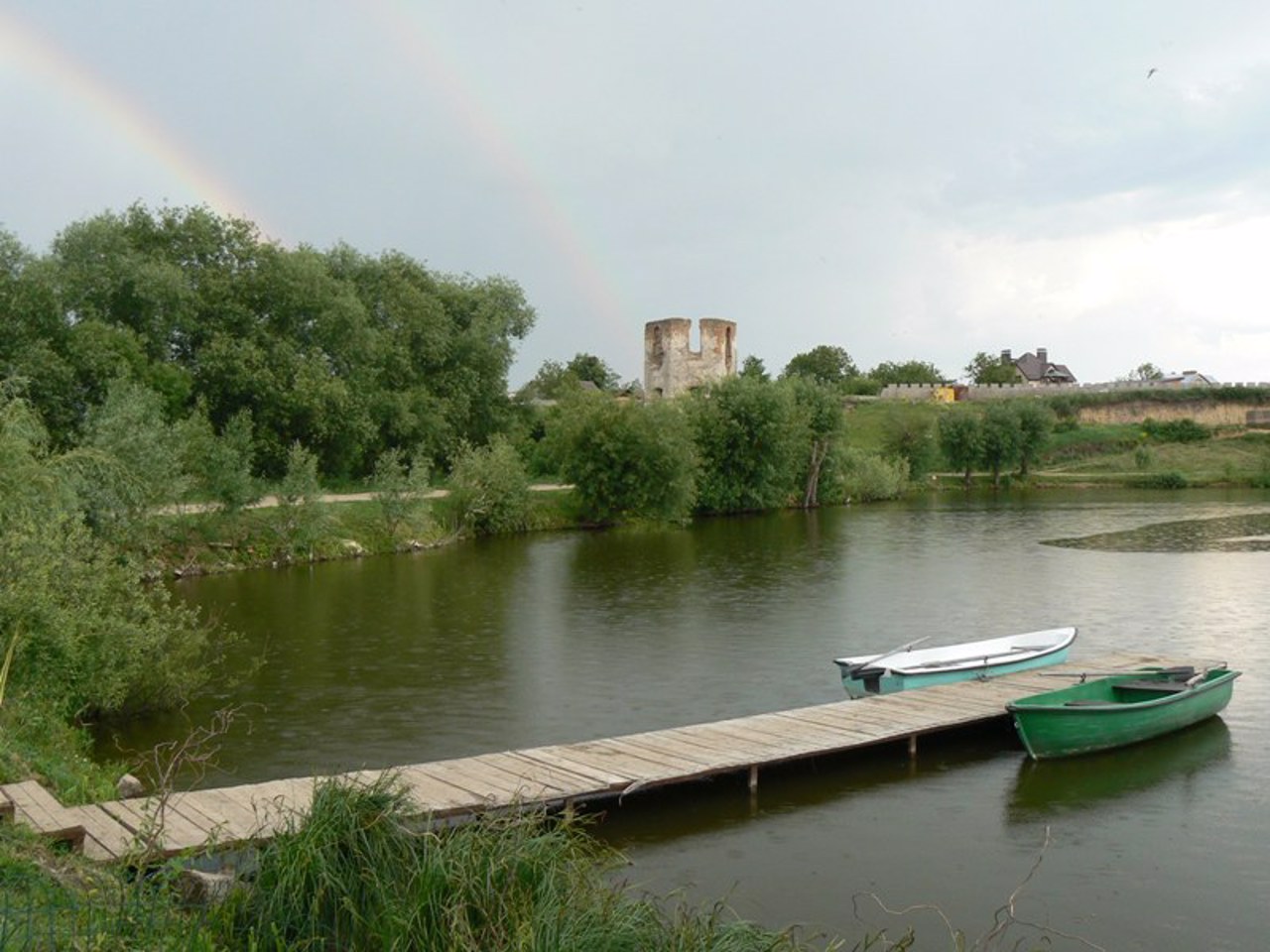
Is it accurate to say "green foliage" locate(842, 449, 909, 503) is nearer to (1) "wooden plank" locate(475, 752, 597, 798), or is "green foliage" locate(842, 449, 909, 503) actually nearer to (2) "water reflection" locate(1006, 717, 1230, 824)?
(2) "water reflection" locate(1006, 717, 1230, 824)

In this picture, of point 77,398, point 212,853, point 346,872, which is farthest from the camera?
point 77,398

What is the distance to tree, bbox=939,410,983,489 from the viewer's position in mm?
83562

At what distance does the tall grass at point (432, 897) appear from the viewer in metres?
6.51

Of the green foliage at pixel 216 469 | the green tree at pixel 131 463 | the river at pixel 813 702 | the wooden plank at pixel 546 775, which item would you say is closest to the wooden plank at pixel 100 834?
the wooden plank at pixel 546 775

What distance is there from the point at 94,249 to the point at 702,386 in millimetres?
34116

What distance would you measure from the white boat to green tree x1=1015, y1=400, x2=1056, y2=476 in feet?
223

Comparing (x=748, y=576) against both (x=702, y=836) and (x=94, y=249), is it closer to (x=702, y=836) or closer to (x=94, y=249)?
(x=702, y=836)

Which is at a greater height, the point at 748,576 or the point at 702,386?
the point at 702,386

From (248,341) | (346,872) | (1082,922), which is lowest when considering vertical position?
(1082,922)

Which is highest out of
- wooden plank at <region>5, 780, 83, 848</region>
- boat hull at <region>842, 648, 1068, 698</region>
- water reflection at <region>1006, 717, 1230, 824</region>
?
wooden plank at <region>5, 780, 83, 848</region>

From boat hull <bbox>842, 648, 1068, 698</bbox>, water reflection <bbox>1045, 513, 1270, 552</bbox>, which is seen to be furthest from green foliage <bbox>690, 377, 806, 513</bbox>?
boat hull <bbox>842, 648, 1068, 698</bbox>

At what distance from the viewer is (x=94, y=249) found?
43656 millimetres

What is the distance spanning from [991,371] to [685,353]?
7881 cm

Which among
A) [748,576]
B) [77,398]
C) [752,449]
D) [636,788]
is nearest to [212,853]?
[636,788]
